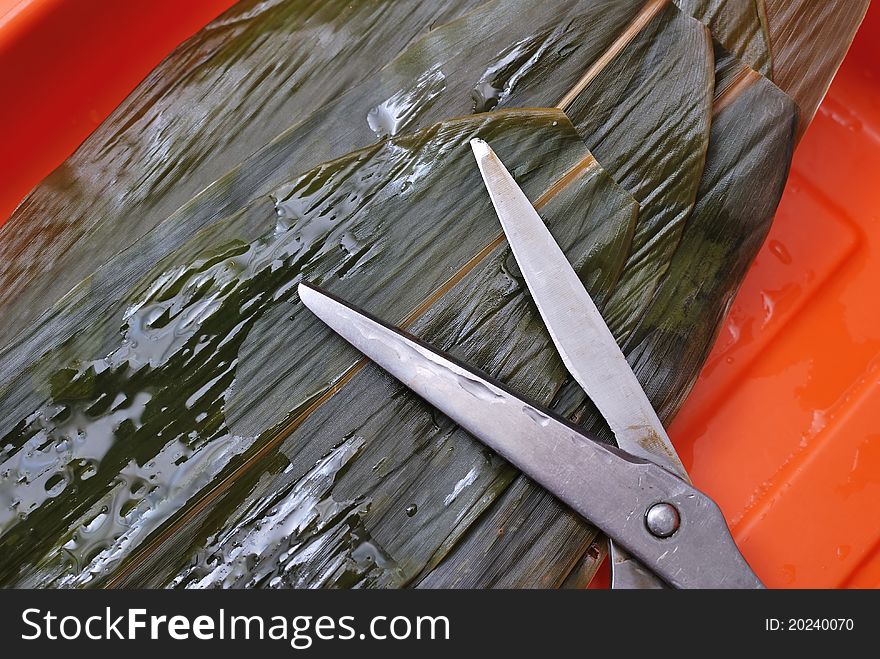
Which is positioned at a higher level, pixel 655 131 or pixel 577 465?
pixel 655 131

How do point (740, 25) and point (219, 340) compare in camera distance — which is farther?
point (740, 25)

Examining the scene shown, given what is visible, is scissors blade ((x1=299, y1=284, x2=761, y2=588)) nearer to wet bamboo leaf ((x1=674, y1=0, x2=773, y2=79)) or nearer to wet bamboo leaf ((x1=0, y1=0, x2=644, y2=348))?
wet bamboo leaf ((x1=0, y1=0, x2=644, y2=348))

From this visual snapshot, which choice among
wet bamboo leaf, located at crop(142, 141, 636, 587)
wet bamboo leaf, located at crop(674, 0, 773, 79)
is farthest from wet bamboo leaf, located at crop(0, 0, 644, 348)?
wet bamboo leaf, located at crop(142, 141, 636, 587)

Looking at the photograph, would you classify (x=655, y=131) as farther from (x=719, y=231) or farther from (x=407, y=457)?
(x=407, y=457)

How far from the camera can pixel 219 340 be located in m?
1.11

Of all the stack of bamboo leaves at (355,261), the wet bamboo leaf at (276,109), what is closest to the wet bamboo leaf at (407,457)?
the stack of bamboo leaves at (355,261)

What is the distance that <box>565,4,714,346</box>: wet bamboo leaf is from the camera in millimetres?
1198

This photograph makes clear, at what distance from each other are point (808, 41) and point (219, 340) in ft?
3.86

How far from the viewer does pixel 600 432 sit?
117 cm

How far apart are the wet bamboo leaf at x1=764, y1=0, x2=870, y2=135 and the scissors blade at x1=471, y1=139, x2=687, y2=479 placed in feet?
1.80

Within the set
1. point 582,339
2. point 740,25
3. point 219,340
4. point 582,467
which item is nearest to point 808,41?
point 740,25

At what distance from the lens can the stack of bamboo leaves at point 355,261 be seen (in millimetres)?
1075

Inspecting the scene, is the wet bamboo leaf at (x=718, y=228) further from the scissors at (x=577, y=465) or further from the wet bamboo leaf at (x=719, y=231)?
the scissors at (x=577, y=465)
